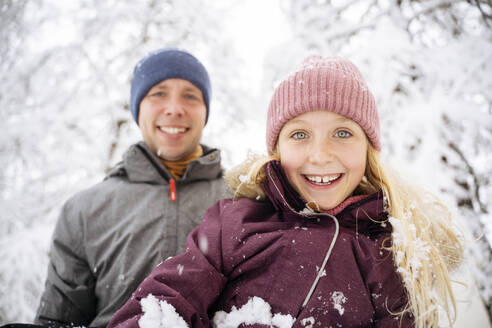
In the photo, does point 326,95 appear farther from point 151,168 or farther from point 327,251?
point 151,168

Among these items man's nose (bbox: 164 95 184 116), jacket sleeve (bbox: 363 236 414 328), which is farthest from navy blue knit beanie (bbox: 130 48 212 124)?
jacket sleeve (bbox: 363 236 414 328)

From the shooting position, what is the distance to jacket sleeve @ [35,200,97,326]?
5.27 feet

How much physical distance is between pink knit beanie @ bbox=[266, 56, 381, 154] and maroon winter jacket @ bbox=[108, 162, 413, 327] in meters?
0.27

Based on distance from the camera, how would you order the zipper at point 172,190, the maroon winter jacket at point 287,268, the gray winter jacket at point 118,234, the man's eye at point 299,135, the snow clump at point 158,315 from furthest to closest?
the zipper at point 172,190
the gray winter jacket at point 118,234
the man's eye at point 299,135
the maroon winter jacket at point 287,268
the snow clump at point 158,315

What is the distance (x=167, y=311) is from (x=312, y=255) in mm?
589

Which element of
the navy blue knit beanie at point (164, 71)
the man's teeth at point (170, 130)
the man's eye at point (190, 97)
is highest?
the navy blue knit beanie at point (164, 71)

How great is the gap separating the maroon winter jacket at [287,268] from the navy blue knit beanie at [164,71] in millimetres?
1001

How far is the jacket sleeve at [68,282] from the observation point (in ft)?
5.27

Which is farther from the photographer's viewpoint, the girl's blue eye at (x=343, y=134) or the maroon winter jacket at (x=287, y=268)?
the girl's blue eye at (x=343, y=134)

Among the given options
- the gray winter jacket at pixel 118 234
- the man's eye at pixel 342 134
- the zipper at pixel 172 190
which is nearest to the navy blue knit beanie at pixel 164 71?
the gray winter jacket at pixel 118 234

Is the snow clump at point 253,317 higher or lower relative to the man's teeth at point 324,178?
lower

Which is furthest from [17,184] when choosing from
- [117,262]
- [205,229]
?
[205,229]

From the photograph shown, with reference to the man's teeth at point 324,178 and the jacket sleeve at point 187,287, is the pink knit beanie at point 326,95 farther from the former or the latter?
the jacket sleeve at point 187,287

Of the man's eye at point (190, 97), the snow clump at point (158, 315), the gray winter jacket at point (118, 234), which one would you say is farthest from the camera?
the man's eye at point (190, 97)
